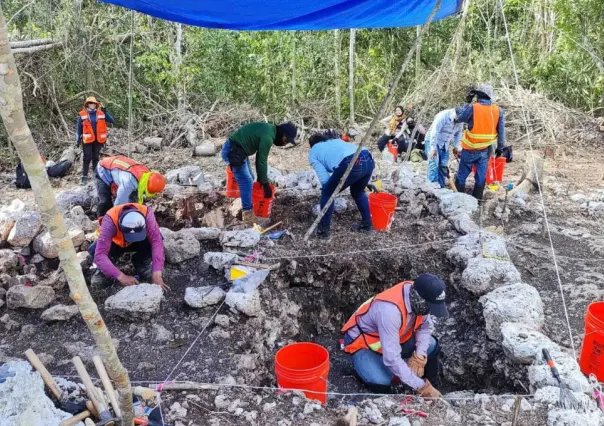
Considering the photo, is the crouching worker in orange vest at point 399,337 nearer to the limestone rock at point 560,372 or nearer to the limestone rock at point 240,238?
the limestone rock at point 560,372

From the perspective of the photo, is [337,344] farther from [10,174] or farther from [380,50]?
[380,50]

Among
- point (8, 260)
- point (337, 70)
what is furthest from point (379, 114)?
point (337, 70)

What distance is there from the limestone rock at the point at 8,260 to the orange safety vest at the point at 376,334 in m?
2.81

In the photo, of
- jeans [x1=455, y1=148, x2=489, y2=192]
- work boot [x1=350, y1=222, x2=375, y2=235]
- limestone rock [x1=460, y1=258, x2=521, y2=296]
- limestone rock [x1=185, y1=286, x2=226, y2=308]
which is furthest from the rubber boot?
limestone rock [x1=185, y1=286, x2=226, y2=308]

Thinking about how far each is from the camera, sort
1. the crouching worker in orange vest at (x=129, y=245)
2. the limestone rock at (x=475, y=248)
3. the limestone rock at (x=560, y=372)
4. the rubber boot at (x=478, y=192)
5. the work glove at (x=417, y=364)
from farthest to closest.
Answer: the rubber boot at (x=478, y=192), the limestone rock at (x=475, y=248), the crouching worker in orange vest at (x=129, y=245), the work glove at (x=417, y=364), the limestone rock at (x=560, y=372)

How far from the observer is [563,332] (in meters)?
3.99

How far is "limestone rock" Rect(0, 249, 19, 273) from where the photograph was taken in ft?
14.7

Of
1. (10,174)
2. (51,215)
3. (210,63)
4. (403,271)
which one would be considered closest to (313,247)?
(403,271)

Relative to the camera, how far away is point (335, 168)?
16.4 ft

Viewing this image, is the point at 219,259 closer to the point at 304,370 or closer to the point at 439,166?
the point at 304,370

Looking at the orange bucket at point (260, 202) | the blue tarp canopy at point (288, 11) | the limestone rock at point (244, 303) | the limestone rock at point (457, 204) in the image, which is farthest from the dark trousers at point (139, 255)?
the limestone rock at point (457, 204)

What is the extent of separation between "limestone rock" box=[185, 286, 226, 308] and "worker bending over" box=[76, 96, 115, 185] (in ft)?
15.2

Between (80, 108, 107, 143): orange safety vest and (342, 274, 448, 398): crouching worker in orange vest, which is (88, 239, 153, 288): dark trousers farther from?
(80, 108, 107, 143): orange safety vest

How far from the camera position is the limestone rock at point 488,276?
14.5 ft
